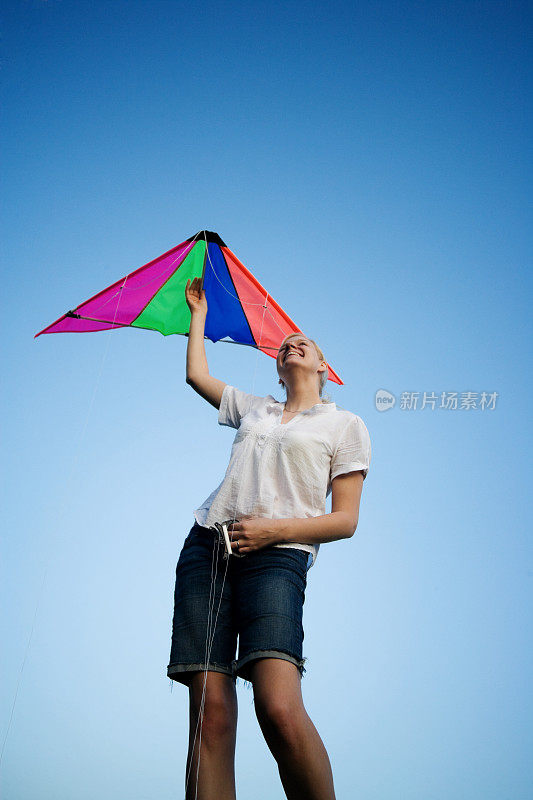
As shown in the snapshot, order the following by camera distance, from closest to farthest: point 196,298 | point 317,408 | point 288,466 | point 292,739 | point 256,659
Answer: point 292,739 → point 256,659 → point 288,466 → point 317,408 → point 196,298

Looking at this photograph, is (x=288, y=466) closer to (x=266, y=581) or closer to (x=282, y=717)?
(x=266, y=581)

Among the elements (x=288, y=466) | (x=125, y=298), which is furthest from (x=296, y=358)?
(x=125, y=298)

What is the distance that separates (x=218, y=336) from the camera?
3318mm

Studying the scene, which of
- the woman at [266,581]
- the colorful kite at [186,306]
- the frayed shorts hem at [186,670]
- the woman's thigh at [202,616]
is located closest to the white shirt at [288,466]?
the woman at [266,581]

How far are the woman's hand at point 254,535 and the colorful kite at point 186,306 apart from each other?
1.45 meters

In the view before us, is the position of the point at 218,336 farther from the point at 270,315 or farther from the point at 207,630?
the point at 207,630

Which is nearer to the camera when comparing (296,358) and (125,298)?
(296,358)

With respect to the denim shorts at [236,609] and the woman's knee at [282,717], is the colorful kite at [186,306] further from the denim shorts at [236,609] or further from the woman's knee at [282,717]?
the woman's knee at [282,717]

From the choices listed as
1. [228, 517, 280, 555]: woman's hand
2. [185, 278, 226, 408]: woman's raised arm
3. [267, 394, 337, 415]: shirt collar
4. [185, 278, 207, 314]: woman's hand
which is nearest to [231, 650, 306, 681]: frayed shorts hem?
[228, 517, 280, 555]: woman's hand

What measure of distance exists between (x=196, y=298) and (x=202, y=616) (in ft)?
4.29

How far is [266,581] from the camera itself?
1.50 metres

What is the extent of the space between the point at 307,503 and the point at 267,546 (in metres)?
0.18

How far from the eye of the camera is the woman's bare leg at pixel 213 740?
136 centimetres

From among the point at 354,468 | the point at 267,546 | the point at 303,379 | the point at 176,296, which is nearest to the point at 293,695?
the point at 267,546
